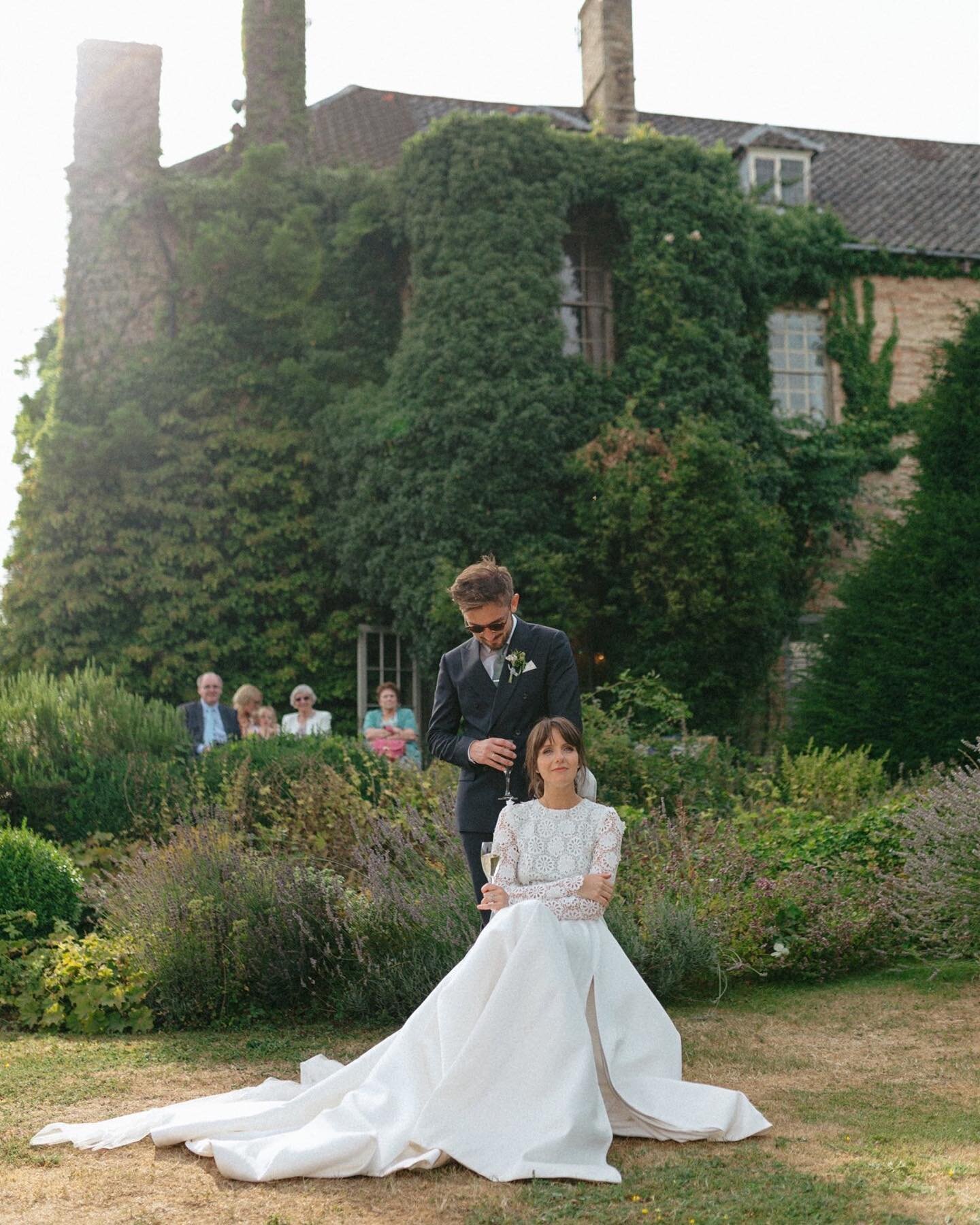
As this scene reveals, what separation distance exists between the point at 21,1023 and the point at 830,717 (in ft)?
27.6

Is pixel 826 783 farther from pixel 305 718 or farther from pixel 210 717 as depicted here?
pixel 210 717

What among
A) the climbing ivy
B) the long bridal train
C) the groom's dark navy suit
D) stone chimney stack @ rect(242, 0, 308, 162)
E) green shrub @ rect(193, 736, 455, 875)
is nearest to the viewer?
the long bridal train

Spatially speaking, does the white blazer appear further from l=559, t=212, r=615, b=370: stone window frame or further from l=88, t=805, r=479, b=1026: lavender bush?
l=559, t=212, r=615, b=370: stone window frame

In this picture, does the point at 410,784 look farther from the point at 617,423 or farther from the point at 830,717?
the point at 617,423

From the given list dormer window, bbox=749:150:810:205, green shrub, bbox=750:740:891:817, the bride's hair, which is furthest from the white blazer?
dormer window, bbox=749:150:810:205

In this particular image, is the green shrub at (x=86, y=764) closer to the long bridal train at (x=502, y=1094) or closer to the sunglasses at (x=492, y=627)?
the sunglasses at (x=492, y=627)

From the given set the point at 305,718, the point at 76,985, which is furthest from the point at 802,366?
the point at 76,985

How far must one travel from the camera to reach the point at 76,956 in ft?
24.4

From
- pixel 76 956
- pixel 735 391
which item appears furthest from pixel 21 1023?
pixel 735 391

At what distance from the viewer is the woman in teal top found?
12914mm

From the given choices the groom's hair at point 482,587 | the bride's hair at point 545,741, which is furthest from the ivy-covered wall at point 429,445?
the bride's hair at point 545,741

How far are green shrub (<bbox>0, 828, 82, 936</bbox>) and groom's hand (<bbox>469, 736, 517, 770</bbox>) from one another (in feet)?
12.7

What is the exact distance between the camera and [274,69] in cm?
1836

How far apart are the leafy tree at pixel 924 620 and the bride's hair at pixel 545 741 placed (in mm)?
7712
